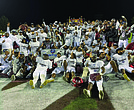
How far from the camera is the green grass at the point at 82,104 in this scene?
4.27m

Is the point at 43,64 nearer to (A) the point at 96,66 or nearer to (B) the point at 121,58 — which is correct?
(A) the point at 96,66

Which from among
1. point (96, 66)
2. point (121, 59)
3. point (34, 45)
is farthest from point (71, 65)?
point (34, 45)

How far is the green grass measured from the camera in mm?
4270

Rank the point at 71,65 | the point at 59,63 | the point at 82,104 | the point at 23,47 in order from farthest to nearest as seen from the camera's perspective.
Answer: the point at 23,47 < the point at 59,63 < the point at 71,65 < the point at 82,104

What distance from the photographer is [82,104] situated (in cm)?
446

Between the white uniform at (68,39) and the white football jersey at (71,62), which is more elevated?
the white uniform at (68,39)

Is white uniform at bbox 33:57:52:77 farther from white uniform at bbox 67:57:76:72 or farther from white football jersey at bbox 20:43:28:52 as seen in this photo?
white football jersey at bbox 20:43:28:52

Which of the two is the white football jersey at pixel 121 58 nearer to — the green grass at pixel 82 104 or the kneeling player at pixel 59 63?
the kneeling player at pixel 59 63

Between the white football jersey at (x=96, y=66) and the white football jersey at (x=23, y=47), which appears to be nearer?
the white football jersey at (x=96, y=66)

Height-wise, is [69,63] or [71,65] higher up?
[69,63]

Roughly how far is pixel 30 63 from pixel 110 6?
19.9 meters

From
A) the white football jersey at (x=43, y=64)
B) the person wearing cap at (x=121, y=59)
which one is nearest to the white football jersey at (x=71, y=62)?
the white football jersey at (x=43, y=64)

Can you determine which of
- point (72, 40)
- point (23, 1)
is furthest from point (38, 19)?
point (72, 40)

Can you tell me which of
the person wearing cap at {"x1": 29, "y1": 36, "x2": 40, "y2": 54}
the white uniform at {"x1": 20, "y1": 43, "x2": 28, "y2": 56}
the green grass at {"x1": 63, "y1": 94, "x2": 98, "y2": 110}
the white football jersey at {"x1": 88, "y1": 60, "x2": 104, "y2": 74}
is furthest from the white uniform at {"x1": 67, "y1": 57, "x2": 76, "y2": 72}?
the white uniform at {"x1": 20, "y1": 43, "x2": 28, "y2": 56}
